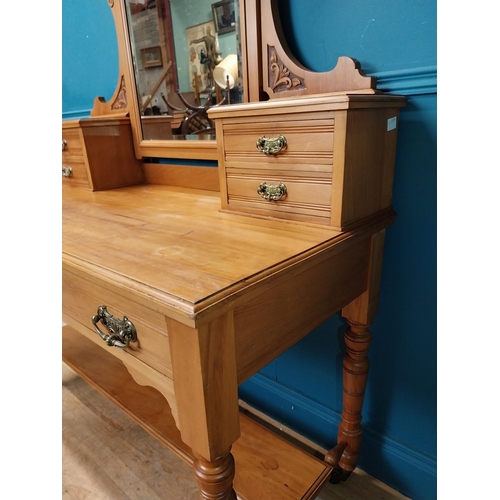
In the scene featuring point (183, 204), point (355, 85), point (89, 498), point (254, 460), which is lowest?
point (89, 498)

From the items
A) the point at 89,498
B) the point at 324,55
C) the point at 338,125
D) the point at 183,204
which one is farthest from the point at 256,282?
the point at 89,498

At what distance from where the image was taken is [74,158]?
1360 mm

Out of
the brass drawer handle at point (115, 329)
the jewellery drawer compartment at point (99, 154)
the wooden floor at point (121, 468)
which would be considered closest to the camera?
the brass drawer handle at point (115, 329)

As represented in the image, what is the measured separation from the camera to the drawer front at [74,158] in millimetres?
1319

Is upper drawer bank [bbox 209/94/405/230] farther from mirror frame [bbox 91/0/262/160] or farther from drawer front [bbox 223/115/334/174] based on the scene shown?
mirror frame [bbox 91/0/262/160]

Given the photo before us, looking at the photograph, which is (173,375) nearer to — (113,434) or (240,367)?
(240,367)

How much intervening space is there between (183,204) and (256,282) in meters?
0.56

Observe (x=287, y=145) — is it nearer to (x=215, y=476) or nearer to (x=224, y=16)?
(x=224, y=16)

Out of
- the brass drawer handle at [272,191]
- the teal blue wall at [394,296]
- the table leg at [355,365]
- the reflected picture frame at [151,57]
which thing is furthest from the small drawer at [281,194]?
the reflected picture frame at [151,57]

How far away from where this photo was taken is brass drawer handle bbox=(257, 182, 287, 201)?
83cm

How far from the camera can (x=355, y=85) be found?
0.90 metres

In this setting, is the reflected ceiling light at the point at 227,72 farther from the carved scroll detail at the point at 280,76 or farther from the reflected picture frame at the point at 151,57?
the reflected picture frame at the point at 151,57

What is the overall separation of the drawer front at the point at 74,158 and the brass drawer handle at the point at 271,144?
30.0 inches

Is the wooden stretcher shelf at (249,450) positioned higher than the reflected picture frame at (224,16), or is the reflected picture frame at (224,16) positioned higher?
the reflected picture frame at (224,16)
